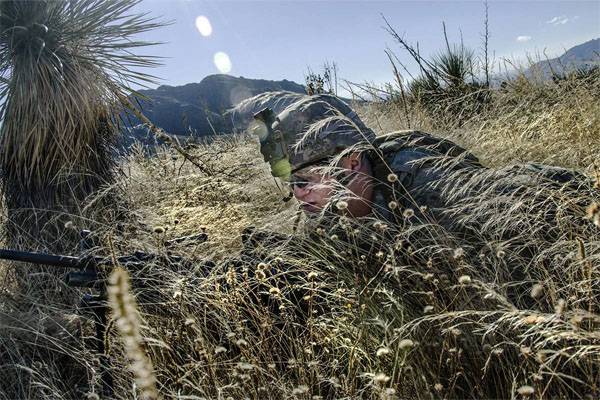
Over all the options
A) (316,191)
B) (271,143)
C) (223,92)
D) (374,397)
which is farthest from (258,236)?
(223,92)

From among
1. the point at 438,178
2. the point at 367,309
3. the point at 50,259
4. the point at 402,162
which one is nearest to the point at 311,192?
the point at 402,162

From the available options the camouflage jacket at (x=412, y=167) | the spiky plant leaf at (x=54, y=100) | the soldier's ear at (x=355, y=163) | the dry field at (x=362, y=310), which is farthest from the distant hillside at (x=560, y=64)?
the spiky plant leaf at (x=54, y=100)

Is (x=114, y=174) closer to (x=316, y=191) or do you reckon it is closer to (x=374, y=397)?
(x=316, y=191)

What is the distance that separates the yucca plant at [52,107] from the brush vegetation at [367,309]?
1.26 ft

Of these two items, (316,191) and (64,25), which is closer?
(316,191)

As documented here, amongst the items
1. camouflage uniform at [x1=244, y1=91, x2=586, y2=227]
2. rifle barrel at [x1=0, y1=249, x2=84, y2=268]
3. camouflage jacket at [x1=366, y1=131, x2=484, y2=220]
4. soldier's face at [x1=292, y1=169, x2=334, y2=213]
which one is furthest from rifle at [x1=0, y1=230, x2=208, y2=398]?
camouflage jacket at [x1=366, y1=131, x2=484, y2=220]

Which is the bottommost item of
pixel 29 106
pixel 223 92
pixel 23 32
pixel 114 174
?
pixel 114 174

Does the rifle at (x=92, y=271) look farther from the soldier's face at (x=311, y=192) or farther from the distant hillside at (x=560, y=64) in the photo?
the distant hillside at (x=560, y=64)

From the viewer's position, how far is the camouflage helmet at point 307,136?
286 cm

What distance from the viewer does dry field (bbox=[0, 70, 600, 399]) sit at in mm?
1497

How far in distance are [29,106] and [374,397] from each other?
354cm

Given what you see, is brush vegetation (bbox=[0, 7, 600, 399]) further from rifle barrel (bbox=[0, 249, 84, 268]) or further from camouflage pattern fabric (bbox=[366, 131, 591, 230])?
rifle barrel (bbox=[0, 249, 84, 268])

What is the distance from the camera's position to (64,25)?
4066 millimetres

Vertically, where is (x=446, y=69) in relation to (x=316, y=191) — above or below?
above
